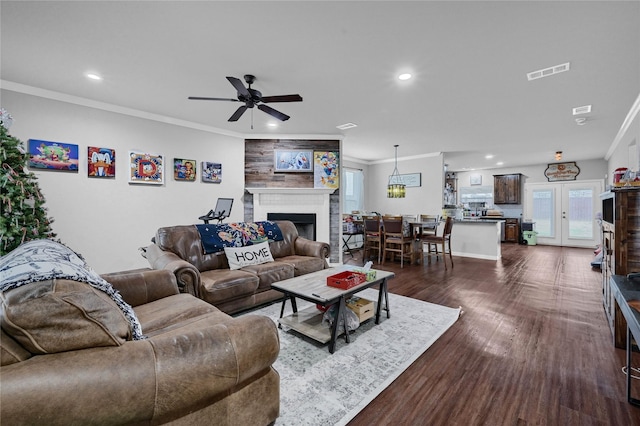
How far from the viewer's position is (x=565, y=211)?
793cm

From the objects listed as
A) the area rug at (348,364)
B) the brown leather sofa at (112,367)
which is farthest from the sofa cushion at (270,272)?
the brown leather sofa at (112,367)

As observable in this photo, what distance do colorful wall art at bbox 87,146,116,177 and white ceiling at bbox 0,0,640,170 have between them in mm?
694

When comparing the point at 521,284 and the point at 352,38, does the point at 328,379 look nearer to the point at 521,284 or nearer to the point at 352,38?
the point at 352,38

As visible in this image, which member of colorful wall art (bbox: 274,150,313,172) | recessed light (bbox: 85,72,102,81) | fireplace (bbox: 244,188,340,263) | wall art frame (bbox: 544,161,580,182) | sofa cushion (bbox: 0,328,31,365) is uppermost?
recessed light (bbox: 85,72,102,81)

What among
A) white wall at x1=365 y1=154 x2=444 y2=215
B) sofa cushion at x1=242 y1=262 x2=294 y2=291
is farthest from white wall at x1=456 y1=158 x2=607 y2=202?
sofa cushion at x1=242 y1=262 x2=294 y2=291

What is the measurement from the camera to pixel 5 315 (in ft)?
2.50

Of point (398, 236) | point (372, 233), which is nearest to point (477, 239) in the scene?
point (398, 236)

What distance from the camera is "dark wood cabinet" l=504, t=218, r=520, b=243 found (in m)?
8.37

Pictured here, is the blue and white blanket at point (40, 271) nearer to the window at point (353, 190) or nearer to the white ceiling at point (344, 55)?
the white ceiling at point (344, 55)

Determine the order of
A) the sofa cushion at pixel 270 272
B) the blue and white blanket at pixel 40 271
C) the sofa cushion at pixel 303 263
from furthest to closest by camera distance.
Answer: the sofa cushion at pixel 303 263
the sofa cushion at pixel 270 272
the blue and white blanket at pixel 40 271

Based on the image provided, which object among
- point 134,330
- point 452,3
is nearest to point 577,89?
point 452,3

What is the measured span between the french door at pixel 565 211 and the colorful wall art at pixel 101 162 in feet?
34.8

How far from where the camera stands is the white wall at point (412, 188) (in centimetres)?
683

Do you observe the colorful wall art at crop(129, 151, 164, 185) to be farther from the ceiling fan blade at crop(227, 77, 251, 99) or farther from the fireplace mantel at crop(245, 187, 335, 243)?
the ceiling fan blade at crop(227, 77, 251, 99)
